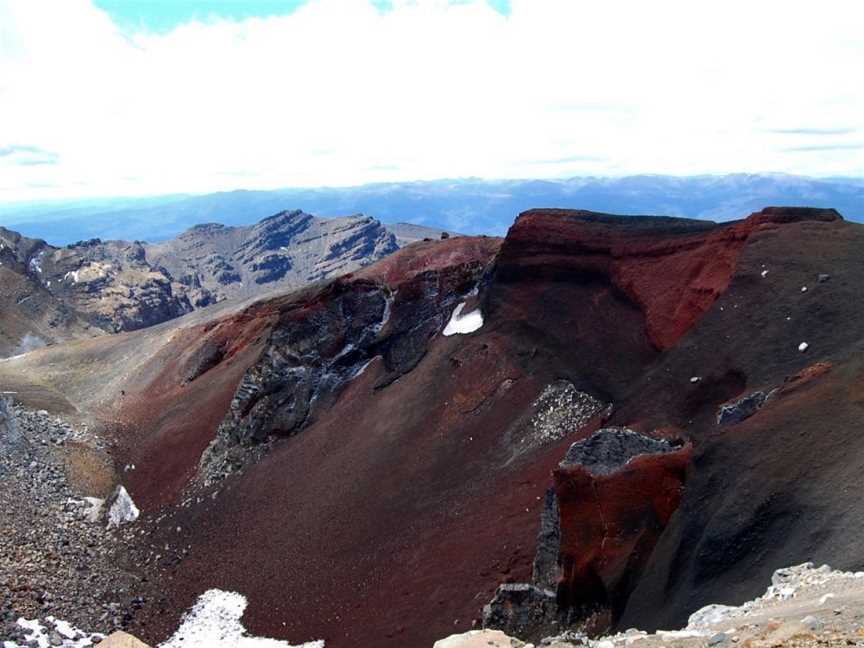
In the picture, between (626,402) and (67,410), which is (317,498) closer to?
(626,402)

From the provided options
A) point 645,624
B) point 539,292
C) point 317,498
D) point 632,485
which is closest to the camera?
point 645,624

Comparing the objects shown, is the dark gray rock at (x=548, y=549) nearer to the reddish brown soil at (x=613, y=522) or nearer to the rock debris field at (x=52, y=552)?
the reddish brown soil at (x=613, y=522)

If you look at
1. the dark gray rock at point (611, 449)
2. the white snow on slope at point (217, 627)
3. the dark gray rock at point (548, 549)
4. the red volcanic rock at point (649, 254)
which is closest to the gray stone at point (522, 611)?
the dark gray rock at point (548, 549)

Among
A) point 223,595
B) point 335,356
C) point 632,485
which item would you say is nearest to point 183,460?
point 335,356

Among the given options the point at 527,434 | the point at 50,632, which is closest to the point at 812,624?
the point at 527,434

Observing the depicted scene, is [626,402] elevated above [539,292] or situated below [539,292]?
below

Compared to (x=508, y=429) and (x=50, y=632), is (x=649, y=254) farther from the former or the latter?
(x=50, y=632)
